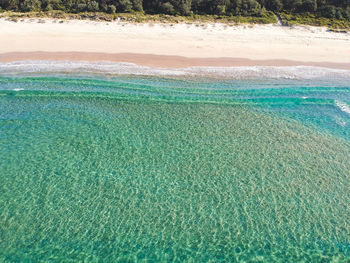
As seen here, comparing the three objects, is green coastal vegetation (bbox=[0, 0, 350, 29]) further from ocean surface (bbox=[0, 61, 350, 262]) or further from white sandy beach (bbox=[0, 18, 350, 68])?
ocean surface (bbox=[0, 61, 350, 262])

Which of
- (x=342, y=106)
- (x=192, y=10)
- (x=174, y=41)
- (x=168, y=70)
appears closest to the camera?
(x=342, y=106)

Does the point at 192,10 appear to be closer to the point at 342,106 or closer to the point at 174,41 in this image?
the point at 174,41

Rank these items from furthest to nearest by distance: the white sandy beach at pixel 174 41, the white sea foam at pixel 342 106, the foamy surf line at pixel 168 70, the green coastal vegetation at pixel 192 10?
the green coastal vegetation at pixel 192 10, the white sandy beach at pixel 174 41, the foamy surf line at pixel 168 70, the white sea foam at pixel 342 106

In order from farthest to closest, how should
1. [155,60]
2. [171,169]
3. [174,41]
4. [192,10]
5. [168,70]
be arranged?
1. [192,10]
2. [174,41]
3. [155,60]
4. [168,70]
5. [171,169]

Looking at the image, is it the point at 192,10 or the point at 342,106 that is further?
the point at 192,10

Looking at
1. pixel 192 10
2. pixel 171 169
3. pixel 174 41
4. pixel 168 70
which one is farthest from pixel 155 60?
pixel 171 169

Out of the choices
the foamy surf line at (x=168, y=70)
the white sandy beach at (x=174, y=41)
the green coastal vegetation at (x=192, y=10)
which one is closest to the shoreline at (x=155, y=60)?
the white sandy beach at (x=174, y=41)

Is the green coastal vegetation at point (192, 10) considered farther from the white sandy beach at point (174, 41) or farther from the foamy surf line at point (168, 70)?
the foamy surf line at point (168, 70)
